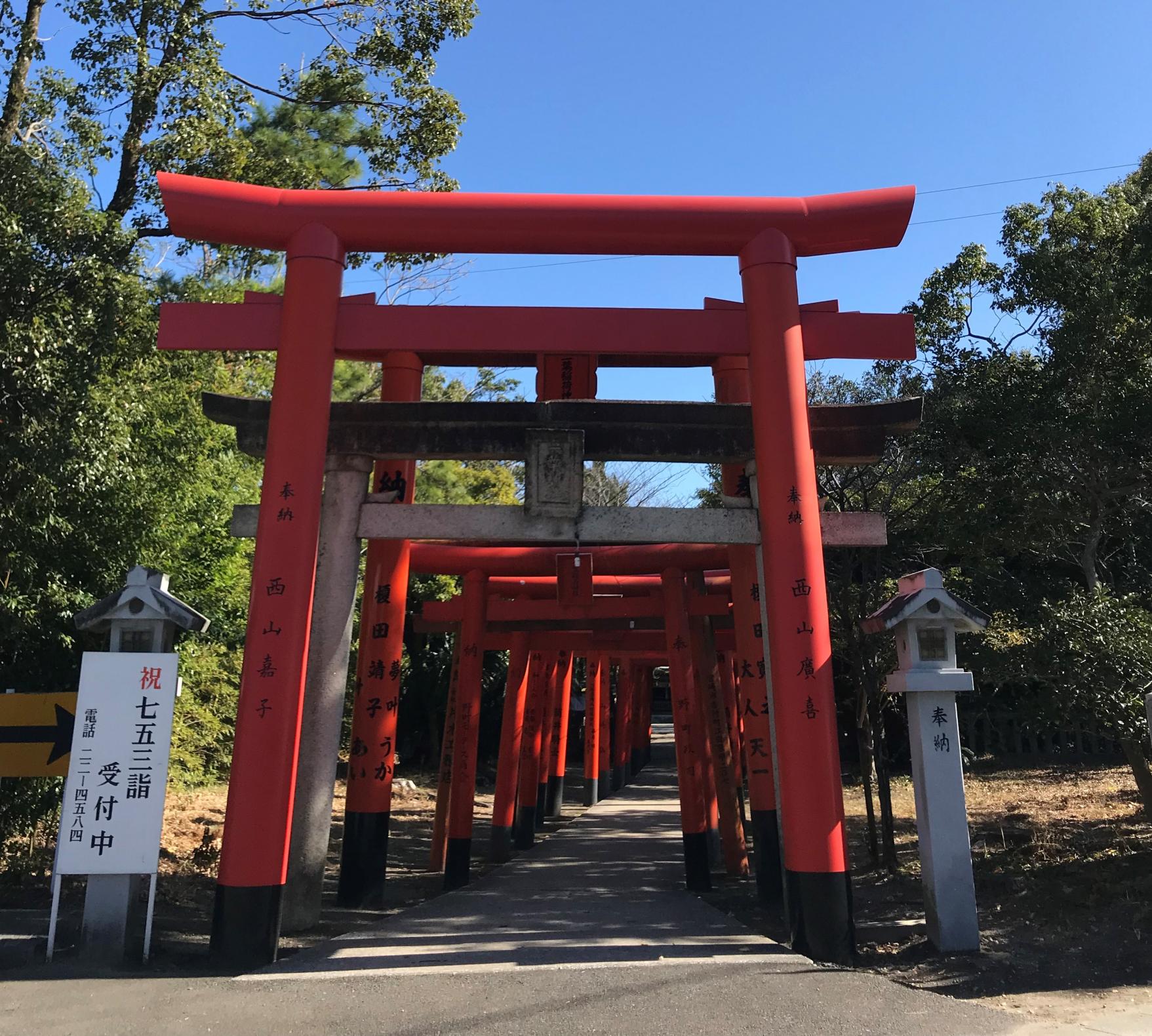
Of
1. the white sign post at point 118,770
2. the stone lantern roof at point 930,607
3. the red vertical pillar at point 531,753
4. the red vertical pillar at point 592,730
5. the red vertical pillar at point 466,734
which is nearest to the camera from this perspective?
the white sign post at point 118,770

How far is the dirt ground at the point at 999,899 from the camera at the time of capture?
18.5 feet

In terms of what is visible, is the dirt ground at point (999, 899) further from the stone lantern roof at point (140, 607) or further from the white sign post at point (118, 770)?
the stone lantern roof at point (140, 607)

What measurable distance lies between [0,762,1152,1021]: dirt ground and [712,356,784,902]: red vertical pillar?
1.61ft

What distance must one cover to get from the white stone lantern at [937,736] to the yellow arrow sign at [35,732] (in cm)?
576

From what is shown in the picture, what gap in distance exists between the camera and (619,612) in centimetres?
1267

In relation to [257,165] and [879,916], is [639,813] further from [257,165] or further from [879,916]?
[257,165]

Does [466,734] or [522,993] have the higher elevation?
[466,734]

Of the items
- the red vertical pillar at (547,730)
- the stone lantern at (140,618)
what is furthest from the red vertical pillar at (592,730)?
the stone lantern at (140,618)

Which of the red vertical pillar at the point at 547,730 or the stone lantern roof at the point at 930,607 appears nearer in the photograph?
the stone lantern roof at the point at 930,607

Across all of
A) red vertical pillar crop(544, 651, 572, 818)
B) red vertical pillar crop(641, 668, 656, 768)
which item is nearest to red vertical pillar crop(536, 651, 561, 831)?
red vertical pillar crop(544, 651, 572, 818)

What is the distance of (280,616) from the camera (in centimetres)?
634

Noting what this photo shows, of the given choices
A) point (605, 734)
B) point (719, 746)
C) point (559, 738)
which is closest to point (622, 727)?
point (605, 734)

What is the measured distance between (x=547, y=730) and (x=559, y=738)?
1.99m

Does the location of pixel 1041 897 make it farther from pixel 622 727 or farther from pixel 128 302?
pixel 622 727
